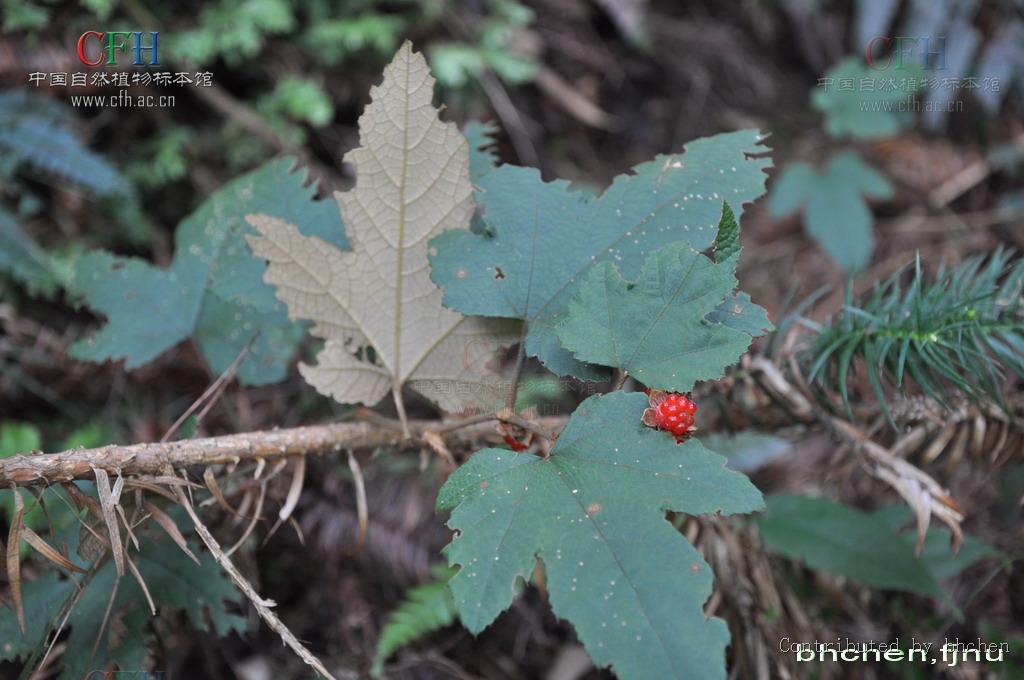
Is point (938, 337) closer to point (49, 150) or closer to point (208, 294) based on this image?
point (208, 294)

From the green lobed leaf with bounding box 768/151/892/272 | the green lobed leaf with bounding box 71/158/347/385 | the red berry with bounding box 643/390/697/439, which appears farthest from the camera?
the green lobed leaf with bounding box 768/151/892/272

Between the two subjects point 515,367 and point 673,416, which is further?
point 515,367

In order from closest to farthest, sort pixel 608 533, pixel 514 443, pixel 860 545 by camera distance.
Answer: pixel 608 533 → pixel 514 443 → pixel 860 545

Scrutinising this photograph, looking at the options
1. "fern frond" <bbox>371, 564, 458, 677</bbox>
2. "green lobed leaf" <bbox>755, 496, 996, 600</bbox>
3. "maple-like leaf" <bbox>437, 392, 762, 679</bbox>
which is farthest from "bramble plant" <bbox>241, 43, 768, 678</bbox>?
"green lobed leaf" <bbox>755, 496, 996, 600</bbox>

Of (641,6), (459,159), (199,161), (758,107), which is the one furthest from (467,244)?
(758,107)

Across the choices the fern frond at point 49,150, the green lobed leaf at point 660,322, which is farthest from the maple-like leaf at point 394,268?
the fern frond at point 49,150

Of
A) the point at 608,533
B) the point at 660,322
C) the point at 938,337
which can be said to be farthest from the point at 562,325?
the point at 938,337

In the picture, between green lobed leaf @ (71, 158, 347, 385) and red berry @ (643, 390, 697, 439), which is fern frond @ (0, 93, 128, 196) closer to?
green lobed leaf @ (71, 158, 347, 385)
